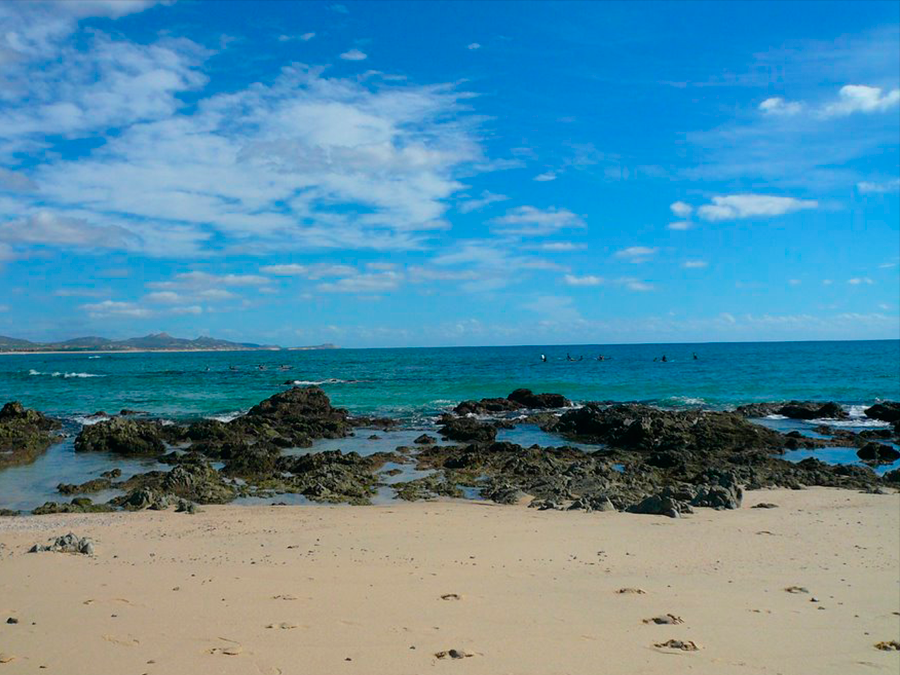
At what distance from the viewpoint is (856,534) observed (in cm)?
1021

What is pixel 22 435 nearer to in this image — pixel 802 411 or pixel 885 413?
pixel 802 411

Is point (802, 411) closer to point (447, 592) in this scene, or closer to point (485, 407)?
point (485, 407)

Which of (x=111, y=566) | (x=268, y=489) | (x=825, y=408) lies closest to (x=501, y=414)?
(x=825, y=408)

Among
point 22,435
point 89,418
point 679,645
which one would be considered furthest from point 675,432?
point 89,418

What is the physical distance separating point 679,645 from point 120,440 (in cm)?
1942

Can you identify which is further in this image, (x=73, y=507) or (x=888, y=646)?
(x=73, y=507)

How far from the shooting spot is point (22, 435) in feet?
71.0

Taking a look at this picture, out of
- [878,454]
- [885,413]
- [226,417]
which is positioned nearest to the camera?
[878,454]

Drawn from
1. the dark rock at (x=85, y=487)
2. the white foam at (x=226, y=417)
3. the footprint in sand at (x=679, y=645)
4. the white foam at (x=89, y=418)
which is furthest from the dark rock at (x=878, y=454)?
the white foam at (x=89, y=418)

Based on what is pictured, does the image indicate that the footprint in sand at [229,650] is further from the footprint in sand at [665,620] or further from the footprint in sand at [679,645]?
the footprint in sand at [665,620]

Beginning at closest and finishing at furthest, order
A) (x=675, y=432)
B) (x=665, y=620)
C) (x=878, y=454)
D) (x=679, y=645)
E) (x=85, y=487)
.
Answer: (x=679, y=645), (x=665, y=620), (x=85, y=487), (x=878, y=454), (x=675, y=432)

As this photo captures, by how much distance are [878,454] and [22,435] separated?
2748 centimetres

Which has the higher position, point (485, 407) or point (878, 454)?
point (485, 407)

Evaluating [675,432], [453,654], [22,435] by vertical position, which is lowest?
[675,432]
